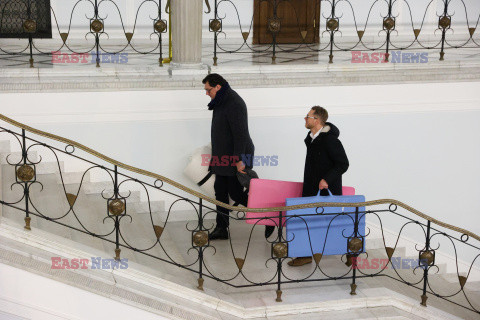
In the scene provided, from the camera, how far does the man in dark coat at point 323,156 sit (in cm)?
664

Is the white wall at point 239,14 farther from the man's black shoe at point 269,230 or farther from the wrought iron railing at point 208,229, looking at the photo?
the man's black shoe at point 269,230

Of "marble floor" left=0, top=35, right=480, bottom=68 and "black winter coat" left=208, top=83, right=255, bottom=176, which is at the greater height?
"marble floor" left=0, top=35, right=480, bottom=68

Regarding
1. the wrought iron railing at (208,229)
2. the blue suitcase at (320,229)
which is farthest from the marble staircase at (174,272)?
the blue suitcase at (320,229)

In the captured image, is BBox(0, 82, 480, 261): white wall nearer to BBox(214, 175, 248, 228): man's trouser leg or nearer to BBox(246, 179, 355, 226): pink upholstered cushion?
BBox(214, 175, 248, 228): man's trouser leg

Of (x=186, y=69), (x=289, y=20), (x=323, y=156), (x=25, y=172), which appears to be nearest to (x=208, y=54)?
(x=186, y=69)

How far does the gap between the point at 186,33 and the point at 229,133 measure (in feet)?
5.68

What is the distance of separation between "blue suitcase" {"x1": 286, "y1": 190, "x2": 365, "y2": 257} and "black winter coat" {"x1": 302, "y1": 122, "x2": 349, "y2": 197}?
0.21 meters

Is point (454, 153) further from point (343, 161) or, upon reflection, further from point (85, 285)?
point (85, 285)

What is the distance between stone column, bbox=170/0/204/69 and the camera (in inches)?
327

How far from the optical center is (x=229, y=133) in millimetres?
7250

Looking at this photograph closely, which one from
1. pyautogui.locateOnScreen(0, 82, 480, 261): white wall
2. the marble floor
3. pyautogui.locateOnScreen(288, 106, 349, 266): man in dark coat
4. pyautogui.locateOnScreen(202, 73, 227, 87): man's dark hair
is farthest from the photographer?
the marble floor

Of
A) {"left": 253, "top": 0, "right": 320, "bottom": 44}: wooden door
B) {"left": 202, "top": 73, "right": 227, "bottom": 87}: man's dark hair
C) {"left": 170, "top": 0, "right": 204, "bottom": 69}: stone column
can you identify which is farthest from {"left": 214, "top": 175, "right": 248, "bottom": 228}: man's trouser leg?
{"left": 253, "top": 0, "right": 320, "bottom": 44}: wooden door

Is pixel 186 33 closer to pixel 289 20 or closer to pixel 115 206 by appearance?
pixel 115 206

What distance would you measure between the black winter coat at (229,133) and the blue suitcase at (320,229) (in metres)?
0.89
